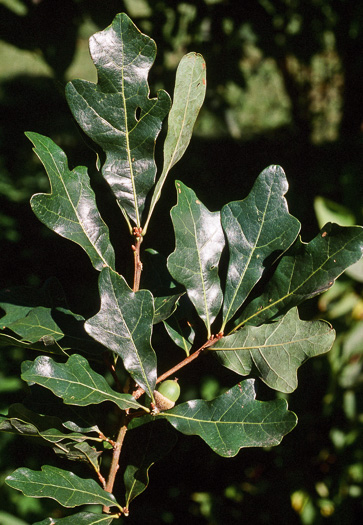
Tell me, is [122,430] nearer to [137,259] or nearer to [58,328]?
[58,328]

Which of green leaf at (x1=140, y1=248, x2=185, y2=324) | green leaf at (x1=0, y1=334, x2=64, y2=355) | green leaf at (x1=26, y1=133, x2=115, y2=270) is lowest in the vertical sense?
green leaf at (x1=140, y1=248, x2=185, y2=324)

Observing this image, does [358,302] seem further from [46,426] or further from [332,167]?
[46,426]

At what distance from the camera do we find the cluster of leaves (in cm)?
91

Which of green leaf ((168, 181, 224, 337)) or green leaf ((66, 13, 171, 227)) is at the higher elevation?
green leaf ((66, 13, 171, 227))

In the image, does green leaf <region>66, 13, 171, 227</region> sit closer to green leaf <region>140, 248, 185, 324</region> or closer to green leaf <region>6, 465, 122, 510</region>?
→ green leaf <region>140, 248, 185, 324</region>

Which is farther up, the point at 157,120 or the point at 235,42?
the point at 157,120

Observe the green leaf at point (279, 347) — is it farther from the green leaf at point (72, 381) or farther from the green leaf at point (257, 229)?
the green leaf at point (72, 381)

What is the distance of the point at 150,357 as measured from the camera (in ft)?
3.05

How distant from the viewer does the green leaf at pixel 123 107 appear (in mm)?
924

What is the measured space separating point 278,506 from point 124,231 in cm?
188

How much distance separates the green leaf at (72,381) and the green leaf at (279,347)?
25 centimetres

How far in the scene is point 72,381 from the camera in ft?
2.95

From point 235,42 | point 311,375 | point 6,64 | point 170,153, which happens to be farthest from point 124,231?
point 6,64

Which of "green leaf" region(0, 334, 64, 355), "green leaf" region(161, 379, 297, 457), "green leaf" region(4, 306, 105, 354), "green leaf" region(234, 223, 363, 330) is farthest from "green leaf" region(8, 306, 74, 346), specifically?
"green leaf" region(234, 223, 363, 330)
